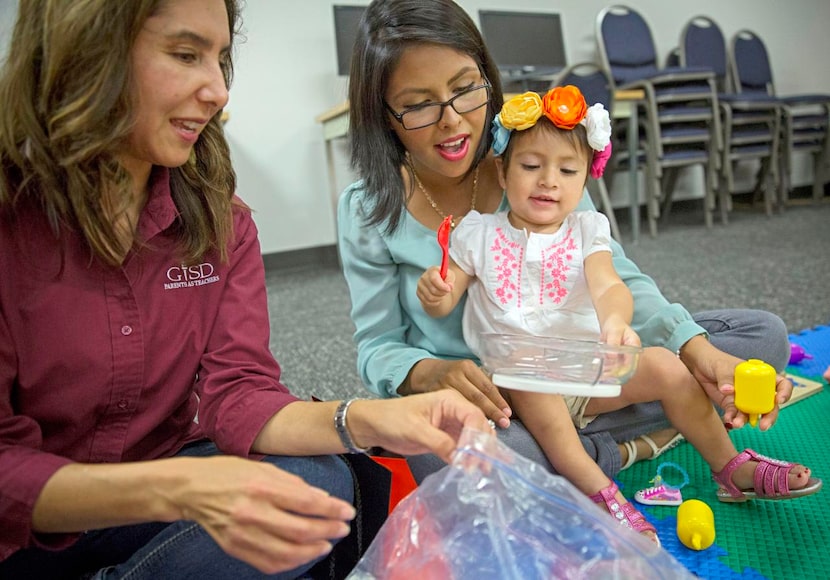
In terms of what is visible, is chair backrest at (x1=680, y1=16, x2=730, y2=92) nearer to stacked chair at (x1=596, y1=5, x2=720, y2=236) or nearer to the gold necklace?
stacked chair at (x1=596, y1=5, x2=720, y2=236)

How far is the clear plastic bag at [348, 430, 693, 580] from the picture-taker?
0.63 meters

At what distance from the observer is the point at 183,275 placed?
2.87 ft

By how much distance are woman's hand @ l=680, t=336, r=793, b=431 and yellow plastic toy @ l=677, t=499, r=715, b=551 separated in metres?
0.14

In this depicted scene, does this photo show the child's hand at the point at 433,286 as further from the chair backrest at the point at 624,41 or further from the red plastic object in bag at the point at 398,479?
the chair backrest at the point at 624,41

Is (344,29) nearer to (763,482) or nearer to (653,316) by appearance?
(653,316)

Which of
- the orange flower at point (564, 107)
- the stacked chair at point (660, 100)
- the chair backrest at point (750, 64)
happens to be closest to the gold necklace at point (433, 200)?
the orange flower at point (564, 107)

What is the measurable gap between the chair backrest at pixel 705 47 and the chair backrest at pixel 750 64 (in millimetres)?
99

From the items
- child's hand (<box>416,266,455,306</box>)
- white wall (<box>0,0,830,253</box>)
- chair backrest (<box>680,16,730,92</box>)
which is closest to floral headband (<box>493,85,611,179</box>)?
child's hand (<box>416,266,455,306</box>)

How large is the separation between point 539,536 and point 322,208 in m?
3.46

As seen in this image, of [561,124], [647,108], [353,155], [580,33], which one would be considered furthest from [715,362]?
[580,33]

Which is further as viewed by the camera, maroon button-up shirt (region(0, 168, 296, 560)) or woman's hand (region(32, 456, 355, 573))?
maroon button-up shirt (region(0, 168, 296, 560))

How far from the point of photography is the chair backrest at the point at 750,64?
472cm

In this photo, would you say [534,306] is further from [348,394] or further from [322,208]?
[322,208]

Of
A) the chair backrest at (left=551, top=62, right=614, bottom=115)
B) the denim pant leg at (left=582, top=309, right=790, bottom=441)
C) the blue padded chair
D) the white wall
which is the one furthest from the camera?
the blue padded chair
